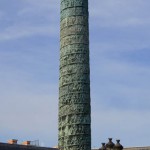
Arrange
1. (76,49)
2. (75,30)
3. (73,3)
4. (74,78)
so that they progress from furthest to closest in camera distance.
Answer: (73,3) → (75,30) → (76,49) → (74,78)

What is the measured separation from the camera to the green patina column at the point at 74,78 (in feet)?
28.8

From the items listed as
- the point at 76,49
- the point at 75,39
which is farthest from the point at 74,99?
the point at 75,39

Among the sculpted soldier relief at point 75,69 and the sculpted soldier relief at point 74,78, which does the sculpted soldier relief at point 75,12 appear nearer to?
the sculpted soldier relief at point 75,69

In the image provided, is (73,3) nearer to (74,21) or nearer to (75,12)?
(75,12)

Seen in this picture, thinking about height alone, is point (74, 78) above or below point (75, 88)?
above

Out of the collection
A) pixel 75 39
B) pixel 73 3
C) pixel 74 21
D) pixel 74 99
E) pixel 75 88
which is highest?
pixel 73 3

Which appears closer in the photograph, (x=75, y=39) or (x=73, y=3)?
(x=75, y=39)

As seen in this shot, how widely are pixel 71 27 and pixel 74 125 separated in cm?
194

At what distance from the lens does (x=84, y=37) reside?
933 cm

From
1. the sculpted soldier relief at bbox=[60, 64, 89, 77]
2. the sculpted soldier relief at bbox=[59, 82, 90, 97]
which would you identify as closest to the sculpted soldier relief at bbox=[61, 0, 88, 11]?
the sculpted soldier relief at bbox=[60, 64, 89, 77]

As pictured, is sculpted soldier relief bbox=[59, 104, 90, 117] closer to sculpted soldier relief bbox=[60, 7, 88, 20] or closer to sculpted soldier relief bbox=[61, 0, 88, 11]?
sculpted soldier relief bbox=[60, 7, 88, 20]

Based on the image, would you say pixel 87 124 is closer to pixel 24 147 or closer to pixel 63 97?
pixel 63 97

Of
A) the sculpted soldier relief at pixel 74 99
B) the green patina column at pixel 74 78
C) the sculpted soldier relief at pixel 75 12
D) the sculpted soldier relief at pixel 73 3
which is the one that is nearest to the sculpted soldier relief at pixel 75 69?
the green patina column at pixel 74 78

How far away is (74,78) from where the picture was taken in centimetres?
901
